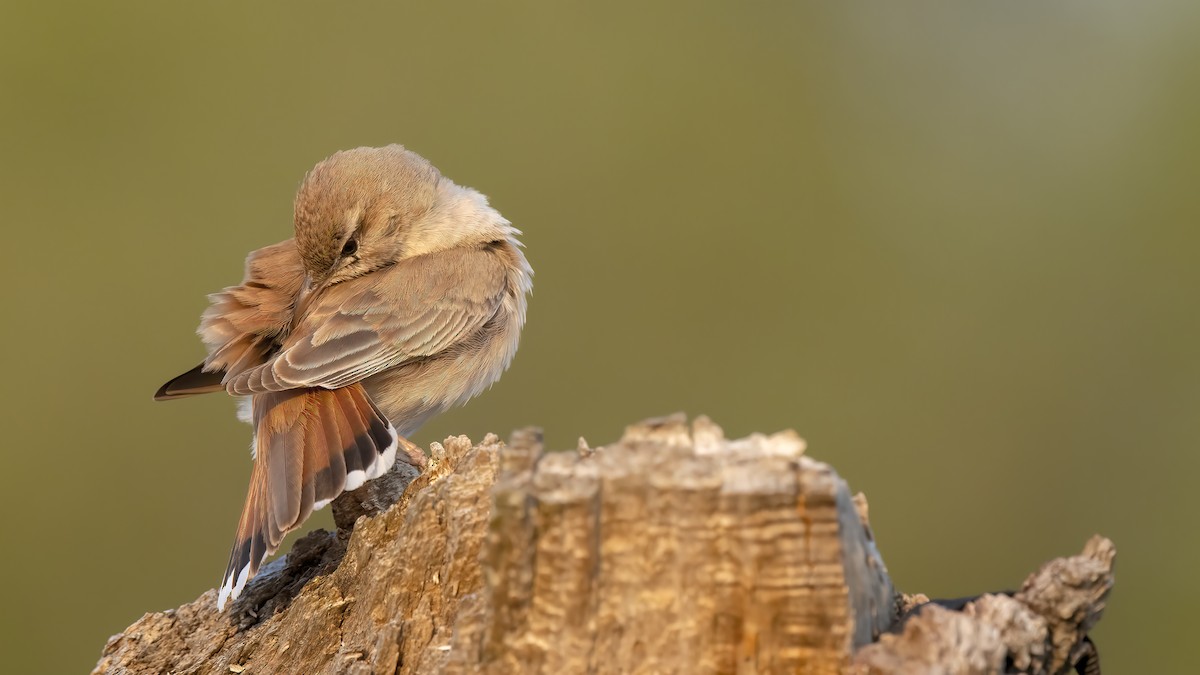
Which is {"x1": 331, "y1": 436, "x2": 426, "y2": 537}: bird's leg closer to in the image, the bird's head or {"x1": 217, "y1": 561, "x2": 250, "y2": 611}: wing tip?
{"x1": 217, "y1": 561, "x2": 250, "y2": 611}: wing tip

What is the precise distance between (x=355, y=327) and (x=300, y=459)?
2.74 ft

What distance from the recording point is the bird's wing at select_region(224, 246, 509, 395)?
535 cm

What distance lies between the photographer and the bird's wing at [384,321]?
17.5 feet

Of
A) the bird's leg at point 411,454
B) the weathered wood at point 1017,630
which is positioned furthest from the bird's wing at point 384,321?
the weathered wood at point 1017,630

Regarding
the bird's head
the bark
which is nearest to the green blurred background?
the bird's head

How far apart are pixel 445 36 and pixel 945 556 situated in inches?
322

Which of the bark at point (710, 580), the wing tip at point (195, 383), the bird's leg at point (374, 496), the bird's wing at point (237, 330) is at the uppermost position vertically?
the bird's wing at point (237, 330)

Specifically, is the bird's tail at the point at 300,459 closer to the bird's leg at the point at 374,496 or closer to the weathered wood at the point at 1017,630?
the bird's leg at the point at 374,496

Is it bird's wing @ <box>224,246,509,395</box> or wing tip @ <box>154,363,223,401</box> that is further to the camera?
wing tip @ <box>154,363,223,401</box>

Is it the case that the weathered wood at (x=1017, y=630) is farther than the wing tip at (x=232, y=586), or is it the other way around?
the wing tip at (x=232, y=586)

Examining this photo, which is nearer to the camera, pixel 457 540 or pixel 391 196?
pixel 457 540

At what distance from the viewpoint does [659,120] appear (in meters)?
14.1

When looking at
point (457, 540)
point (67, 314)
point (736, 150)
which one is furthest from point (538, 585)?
point (736, 150)

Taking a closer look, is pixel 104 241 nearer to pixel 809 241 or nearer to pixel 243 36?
pixel 243 36
